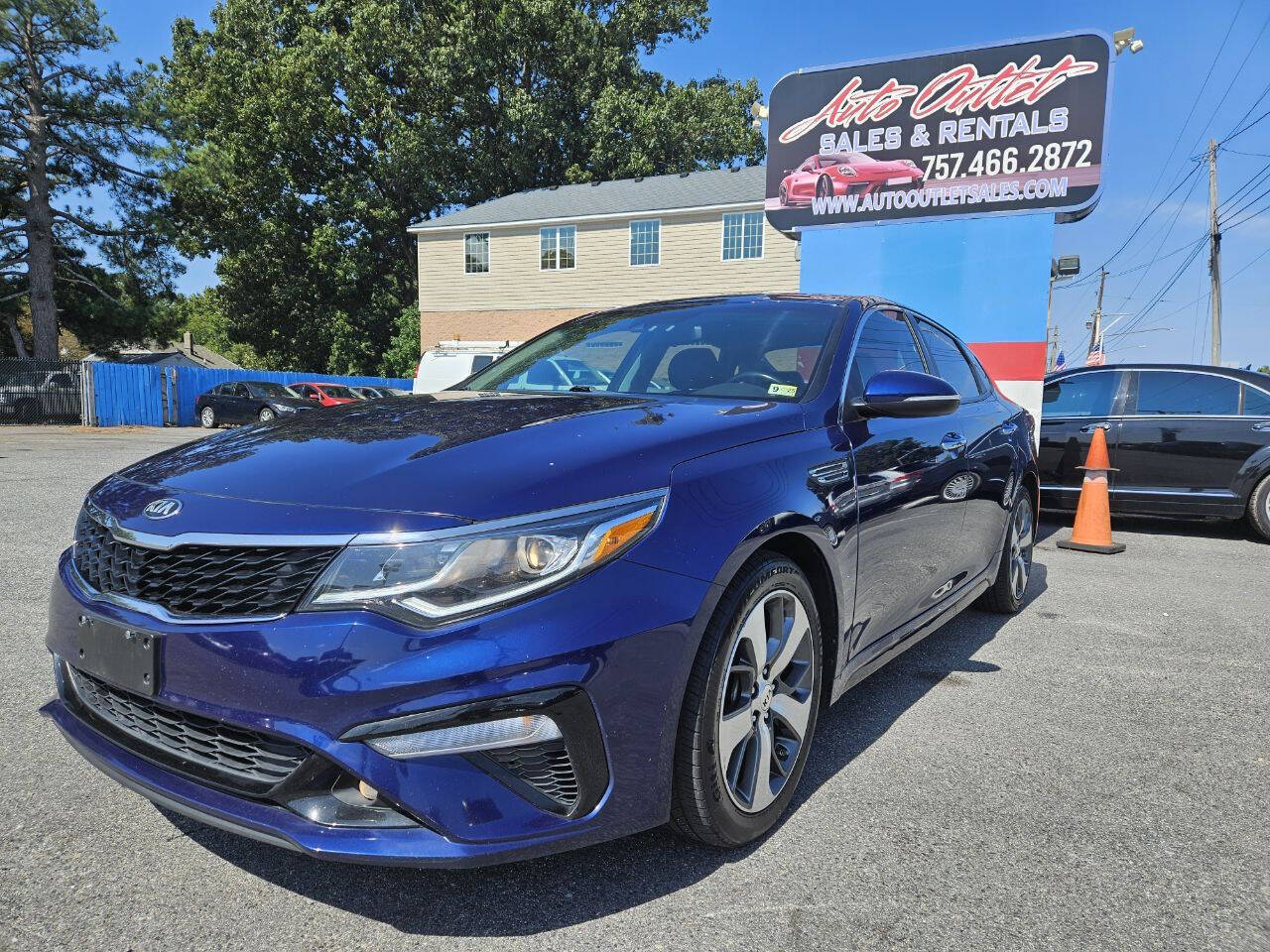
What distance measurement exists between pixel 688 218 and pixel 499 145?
1325 centimetres

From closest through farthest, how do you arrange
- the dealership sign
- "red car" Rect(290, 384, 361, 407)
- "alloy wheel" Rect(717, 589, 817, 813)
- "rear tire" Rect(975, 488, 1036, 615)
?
"alloy wheel" Rect(717, 589, 817, 813) < "rear tire" Rect(975, 488, 1036, 615) < the dealership sign < "red car" Rect(290, 384, 361, 407)

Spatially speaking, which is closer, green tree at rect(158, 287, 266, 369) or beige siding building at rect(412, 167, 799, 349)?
beige siding building at rect(412, 167, 799, 349)

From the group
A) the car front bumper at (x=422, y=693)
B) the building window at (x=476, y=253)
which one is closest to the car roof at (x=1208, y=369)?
the car front bumper at (x=422, y=693)

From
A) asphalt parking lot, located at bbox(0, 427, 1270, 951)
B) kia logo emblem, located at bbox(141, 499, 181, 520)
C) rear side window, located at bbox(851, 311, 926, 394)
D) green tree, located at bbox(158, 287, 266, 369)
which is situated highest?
green tree, located at bbox(158, 287, 266, 369)

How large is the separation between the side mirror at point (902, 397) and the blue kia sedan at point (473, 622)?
0.08 ft

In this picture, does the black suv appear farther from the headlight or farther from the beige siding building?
the beige siding building

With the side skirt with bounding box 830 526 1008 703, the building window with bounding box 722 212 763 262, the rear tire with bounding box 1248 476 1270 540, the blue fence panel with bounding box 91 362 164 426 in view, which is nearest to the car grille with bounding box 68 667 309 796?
the side skirt with bounding box 830 526 1008 703

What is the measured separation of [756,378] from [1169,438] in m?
6.34

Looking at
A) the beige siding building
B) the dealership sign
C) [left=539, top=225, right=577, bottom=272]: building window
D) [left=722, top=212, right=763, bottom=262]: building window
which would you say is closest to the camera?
the dealership sign

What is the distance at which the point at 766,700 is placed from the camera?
2.32 m

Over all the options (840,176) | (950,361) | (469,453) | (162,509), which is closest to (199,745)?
(162,509)

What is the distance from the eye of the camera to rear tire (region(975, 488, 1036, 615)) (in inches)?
181

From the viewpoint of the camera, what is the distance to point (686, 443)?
2.18 meters

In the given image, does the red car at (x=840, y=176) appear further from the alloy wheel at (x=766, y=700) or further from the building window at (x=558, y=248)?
the building window at (x=558, y=248)
